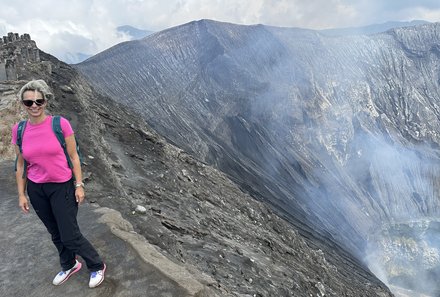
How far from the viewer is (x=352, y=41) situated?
400 ft

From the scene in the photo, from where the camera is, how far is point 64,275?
6.16 metres

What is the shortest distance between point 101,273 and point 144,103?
232ft

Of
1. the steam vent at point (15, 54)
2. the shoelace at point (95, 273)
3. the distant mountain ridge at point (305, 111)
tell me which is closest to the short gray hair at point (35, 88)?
the shoelace at point (95, 273)

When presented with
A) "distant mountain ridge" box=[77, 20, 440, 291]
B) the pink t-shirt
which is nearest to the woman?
the pink t-shirt

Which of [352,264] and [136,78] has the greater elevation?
[136,78]

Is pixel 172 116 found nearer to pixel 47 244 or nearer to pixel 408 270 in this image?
pixel 408 270

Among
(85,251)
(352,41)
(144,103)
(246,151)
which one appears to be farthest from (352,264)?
(352,41)

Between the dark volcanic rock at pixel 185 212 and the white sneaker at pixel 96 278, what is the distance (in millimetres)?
1816

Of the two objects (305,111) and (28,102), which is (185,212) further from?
(305,111)

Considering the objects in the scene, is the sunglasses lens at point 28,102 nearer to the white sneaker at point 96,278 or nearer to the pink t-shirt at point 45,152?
the pink t-shirt at point 45,152

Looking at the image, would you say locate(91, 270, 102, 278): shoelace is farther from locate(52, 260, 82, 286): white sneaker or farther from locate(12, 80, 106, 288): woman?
locate(52, 260, 82, 286): white sneaker

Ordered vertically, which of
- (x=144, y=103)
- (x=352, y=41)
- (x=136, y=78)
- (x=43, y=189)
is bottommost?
(x=43, y=189)

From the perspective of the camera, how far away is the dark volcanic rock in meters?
11.6

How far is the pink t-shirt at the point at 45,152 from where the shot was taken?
5.50 m
